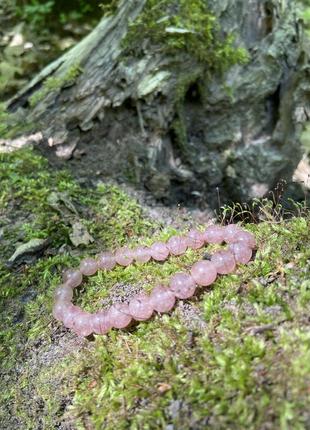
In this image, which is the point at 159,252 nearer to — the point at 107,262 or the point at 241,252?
the point at 107,262

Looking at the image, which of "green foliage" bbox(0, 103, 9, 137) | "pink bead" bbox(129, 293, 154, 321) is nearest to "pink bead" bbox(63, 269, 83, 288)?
"pink bead" bbox(129, 293, 154, 321)

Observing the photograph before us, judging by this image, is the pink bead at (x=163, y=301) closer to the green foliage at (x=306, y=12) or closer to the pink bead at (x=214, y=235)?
the pink bead at (x=214, y=235)

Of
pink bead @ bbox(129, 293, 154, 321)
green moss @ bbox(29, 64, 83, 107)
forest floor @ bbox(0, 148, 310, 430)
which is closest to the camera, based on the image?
forest floor @ bbox(0, 148, 310, 430)

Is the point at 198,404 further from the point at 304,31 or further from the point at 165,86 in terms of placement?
the point at 304,31

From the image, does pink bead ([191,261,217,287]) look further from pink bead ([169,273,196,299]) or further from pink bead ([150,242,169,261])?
pink bead ([150,242,169,261])

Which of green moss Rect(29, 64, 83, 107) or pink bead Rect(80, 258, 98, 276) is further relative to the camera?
green moss Rect(29, 64, 83, 107)

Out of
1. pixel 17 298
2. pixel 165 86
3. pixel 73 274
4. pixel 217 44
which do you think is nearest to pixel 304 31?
pixel 217 44
